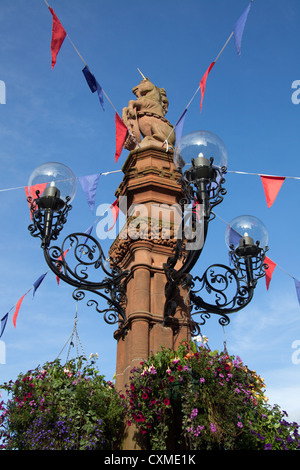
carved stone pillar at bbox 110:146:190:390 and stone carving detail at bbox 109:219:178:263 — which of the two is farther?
stone carving detail at bbox 109:219:178:263

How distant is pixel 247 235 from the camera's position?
225 inches

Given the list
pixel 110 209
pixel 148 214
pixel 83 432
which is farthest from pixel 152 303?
pixel 110 209

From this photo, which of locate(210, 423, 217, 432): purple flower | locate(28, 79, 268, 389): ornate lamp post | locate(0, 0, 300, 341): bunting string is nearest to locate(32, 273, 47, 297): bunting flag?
locate(0, 0, 300, 341): bunting string

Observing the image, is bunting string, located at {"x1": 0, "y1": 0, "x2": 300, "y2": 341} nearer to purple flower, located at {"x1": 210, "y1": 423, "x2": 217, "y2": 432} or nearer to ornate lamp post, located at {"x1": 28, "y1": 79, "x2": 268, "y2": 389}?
ornate lamp post, located at {"x1": 28, "y1": 79, "x2": 268, "y2": 389}

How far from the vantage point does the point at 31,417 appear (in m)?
4.38

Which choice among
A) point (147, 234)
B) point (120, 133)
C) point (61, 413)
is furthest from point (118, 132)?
point (61, 413)

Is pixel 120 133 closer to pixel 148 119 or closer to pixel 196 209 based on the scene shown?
pixel 148 119

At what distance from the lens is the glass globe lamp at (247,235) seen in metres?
5.68

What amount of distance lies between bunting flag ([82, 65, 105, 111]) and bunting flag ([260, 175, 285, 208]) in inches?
114

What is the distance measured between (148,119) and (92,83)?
112 centimetres

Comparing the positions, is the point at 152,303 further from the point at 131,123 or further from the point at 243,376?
the point at 131,123

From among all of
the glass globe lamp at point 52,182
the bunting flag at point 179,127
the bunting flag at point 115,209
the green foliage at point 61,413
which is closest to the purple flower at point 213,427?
the green foliage at point 61,413

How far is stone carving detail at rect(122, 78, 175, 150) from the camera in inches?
279

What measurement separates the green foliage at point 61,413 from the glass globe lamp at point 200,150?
246cm
